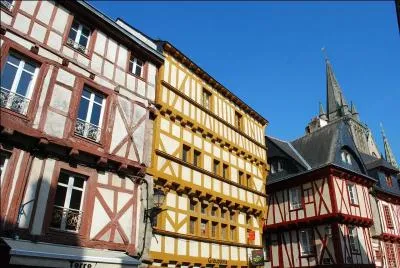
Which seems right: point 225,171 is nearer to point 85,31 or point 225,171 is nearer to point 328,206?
point 328,206

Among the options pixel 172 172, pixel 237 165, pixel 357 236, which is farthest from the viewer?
pixel 357 236

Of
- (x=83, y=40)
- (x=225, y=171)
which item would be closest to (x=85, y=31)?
(x=83, y=40)

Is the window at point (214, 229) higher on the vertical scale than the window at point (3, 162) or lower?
lower

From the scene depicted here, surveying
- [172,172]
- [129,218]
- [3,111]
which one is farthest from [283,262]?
[3,111]

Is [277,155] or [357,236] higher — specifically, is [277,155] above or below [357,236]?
above

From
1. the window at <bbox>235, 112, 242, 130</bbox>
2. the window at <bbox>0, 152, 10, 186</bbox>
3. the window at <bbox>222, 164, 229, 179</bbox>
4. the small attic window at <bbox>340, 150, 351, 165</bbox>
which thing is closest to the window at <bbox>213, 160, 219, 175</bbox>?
the window at <bbox>222, 164, 229, 179</bbox>

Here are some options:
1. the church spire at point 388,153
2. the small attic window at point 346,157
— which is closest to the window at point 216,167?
the small attic window at point 346,157

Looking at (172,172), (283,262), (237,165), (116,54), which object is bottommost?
(283,262)

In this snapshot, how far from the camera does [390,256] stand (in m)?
19.7

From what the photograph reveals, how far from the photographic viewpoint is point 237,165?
619 inches

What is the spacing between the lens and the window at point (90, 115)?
9.82 m

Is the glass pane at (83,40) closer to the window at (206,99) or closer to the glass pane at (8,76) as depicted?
the glass pane at (8,76)

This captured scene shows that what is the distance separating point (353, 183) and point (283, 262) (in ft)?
18.8

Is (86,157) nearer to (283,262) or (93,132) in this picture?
(93,132)
